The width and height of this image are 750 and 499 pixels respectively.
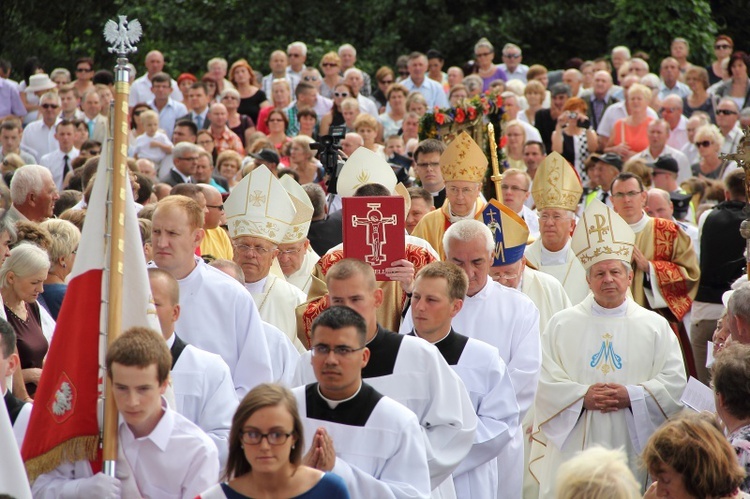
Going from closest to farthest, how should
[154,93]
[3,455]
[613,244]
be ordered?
1. [3,455]
2. [613,244]
3. [154,93]

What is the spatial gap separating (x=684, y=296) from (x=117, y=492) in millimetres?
6287

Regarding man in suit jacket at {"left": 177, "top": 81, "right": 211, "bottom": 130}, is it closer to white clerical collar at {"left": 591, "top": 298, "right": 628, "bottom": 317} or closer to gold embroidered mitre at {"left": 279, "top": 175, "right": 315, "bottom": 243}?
gold embroidered mitre at {"left": 279, "top": 175, "right": 315, "bottom": 243}

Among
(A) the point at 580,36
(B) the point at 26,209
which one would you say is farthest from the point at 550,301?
(A) the point at 580,36

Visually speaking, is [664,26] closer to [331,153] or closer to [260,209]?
[331,153]

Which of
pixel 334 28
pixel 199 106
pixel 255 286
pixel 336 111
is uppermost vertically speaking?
pixel 334 28

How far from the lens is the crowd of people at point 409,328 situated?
484cm

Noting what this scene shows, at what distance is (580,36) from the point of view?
936 inches

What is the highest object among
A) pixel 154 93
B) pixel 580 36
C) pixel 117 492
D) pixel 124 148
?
pixel 580 36

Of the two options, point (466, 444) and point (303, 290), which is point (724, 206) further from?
point (466, 444)

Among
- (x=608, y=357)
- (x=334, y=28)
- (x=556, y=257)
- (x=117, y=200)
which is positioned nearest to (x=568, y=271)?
(x=556, y=257)

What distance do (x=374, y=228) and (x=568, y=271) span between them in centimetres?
314

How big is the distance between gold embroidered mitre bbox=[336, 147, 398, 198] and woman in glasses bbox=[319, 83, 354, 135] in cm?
558

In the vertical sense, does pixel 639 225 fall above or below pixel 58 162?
below

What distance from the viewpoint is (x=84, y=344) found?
510 centimetres
